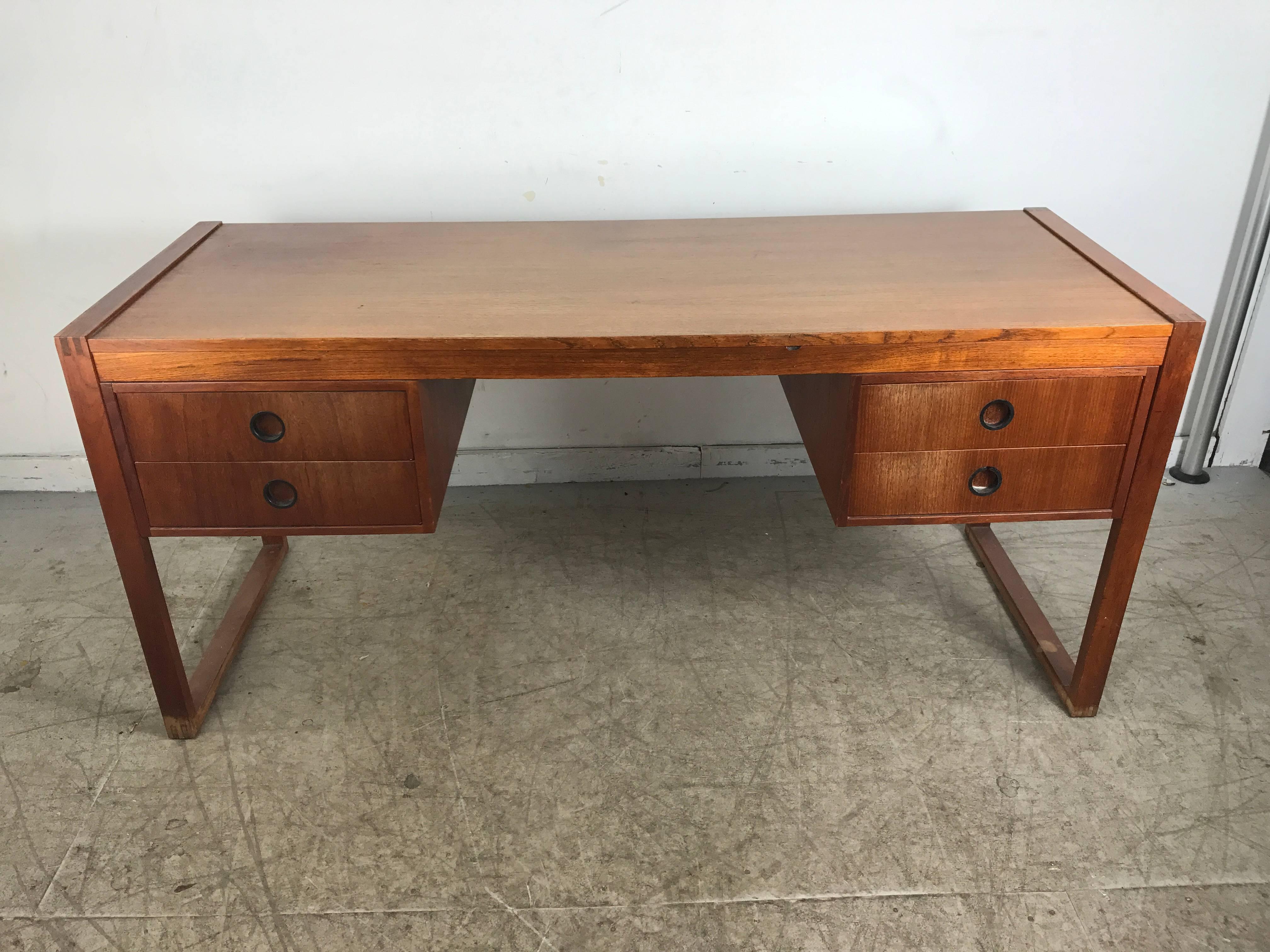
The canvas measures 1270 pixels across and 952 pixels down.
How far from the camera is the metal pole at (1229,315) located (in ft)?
6.64

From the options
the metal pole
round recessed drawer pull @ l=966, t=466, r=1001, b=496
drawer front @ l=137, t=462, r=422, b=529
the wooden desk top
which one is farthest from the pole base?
drawer front @ l=137, t=462, r=422, b=529

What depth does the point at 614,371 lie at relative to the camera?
4.45 ft

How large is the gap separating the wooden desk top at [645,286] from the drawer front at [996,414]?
75mm

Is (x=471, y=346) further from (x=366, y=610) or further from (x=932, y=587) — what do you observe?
(x=932, y=587)

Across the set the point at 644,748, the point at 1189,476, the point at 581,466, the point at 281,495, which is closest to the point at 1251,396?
the point at 1189,476

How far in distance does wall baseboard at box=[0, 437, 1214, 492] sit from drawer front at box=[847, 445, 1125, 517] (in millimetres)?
846

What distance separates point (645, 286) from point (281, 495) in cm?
64

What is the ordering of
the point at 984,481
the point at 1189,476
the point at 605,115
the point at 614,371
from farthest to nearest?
the point at 1189,476 < the point at 605,115 < the point at 984,481 < the point at 614,371

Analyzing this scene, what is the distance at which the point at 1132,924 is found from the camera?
129 centimetres

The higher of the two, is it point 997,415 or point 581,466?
point 997,415

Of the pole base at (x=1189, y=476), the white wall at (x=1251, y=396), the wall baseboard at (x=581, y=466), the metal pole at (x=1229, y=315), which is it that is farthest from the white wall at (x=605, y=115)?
the pole base at (x=1189, y=476)

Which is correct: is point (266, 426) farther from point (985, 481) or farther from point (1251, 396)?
point (1251, 396)

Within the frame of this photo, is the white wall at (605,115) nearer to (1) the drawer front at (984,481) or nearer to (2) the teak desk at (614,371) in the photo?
(2) the teak desk at (614,371)

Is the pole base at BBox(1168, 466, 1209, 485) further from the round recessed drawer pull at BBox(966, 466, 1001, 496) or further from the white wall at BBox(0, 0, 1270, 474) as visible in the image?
→ the round recessed drawer pull at BBox(966, 466, 1001, 496)
